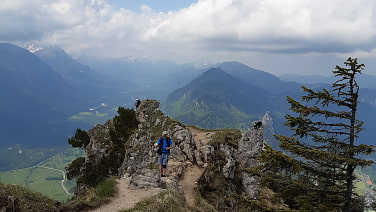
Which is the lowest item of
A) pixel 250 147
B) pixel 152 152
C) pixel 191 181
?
pixel 191 181

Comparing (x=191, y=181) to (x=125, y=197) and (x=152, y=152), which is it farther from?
(x=152, y=152)

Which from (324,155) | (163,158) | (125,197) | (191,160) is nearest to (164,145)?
(163,158)

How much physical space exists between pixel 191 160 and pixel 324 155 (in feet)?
65.4

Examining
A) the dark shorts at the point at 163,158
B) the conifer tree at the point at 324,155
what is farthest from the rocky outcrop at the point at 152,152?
the conifer tree at the point at 324,155

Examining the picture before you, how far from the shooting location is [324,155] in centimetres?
1427

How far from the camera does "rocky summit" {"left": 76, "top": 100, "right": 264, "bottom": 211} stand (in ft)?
80.2

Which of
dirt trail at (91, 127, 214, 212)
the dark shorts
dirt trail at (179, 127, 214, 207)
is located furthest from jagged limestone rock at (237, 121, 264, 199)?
the dark shorts

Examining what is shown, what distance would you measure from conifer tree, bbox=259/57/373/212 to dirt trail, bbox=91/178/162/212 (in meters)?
7.71

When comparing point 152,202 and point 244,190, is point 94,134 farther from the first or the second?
point 152,202

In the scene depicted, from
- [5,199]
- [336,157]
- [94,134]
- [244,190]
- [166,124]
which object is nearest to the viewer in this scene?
[5,199]

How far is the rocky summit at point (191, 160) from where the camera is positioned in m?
24.4

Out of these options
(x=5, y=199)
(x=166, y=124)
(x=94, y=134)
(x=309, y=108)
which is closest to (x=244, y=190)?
(x=166, y=124)

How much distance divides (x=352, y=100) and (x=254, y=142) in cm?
2216

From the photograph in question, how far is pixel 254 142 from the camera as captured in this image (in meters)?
36.6
